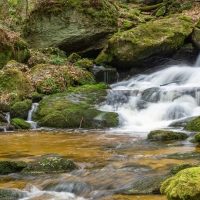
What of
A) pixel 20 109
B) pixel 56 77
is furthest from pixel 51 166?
pixel 56 77

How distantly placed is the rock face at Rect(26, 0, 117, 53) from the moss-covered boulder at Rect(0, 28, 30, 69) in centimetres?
223

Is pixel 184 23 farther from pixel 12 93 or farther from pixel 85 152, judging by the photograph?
pixel 85 152

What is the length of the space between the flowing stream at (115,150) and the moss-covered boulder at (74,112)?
37 centimetres

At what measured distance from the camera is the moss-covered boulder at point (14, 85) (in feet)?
37.9

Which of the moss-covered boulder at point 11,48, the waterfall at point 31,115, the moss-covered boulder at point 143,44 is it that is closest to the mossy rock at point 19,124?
the waterfall at point 31,115

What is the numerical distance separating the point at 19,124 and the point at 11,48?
222 inches

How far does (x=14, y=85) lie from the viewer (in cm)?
1209

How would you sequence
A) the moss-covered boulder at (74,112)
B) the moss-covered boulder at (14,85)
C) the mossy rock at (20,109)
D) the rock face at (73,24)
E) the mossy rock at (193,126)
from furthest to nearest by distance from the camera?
1. the rock face at (73,24)
2. the moss-covered boulder at (14,85)
3. the mossy rock at (20,109)
4. the moss-covered boulder at (74,112)
5. the mossy rock at (193,126)

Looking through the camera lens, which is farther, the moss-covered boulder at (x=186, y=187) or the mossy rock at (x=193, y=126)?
the mossy rock at (x=193, y=126)

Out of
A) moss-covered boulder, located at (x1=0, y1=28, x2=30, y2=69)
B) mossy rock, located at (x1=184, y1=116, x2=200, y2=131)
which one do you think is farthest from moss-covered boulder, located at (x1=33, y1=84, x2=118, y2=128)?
moss-covered boulder, located at (x1=0, y1=28, x2=30, y2=69)

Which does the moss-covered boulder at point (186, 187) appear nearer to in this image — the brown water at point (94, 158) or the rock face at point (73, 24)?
the brown water at point (94, 158)

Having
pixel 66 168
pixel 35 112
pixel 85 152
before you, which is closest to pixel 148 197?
pixel 66 168

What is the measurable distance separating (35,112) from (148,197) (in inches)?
304

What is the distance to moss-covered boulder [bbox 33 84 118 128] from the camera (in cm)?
996
